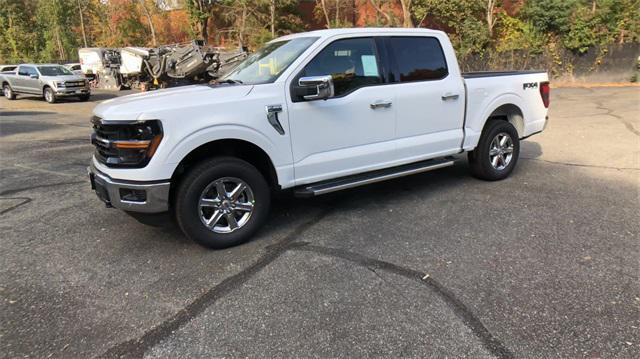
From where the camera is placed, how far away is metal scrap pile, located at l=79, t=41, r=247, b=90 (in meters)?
20.7

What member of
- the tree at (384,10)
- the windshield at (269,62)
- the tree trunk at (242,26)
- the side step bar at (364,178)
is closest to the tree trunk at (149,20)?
the tree trunk at (242,26)

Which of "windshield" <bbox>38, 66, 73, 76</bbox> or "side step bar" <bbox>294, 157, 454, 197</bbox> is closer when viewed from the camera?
"side step bar" <bbox>294, 157, 454, 197</bbox>

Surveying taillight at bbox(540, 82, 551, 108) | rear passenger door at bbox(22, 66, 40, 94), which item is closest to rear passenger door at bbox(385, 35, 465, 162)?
Answer: taillight at bbox(540, 82, 551, 108)

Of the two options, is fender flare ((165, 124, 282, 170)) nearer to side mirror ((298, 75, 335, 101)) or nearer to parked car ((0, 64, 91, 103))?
side mirror ((298, 75, 335, 101))

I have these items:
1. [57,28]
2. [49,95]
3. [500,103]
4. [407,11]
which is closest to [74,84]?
[49,95]

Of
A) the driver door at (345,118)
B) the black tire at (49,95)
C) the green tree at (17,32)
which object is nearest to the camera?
the driver door at (345,118)

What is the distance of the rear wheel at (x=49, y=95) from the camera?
20875 mm

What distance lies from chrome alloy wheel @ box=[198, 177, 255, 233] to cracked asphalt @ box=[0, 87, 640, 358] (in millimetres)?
268

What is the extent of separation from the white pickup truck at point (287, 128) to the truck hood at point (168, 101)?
0.01 metres

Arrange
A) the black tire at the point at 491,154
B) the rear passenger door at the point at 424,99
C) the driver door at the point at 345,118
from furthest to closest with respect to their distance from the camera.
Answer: the black tire at the point at 491,154 < the rear passenger door at the point at 424,99 < the driver door at the point at 345,118

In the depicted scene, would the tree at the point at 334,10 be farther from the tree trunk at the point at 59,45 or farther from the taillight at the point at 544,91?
the tree trunk at the point at 59,45

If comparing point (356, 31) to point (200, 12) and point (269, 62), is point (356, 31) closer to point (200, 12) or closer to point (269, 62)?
point (269, 62)

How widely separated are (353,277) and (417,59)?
112 inches

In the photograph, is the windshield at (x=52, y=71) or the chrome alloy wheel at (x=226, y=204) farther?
the windshield at (x=52, y=71)
